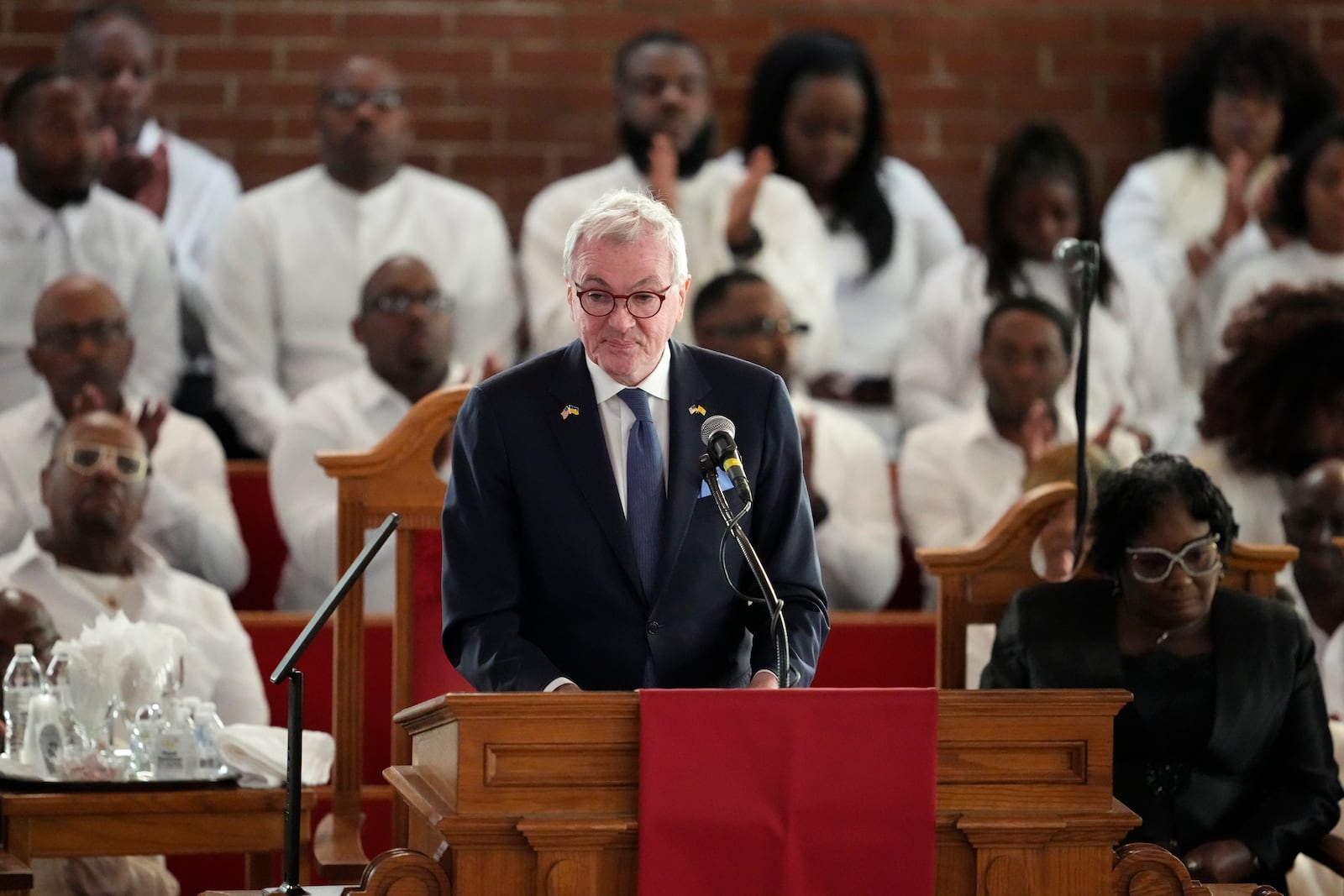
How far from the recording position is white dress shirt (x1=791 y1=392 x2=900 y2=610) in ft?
16.1

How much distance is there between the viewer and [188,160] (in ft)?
20.1

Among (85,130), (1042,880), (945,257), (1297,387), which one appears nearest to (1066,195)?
(945,257)

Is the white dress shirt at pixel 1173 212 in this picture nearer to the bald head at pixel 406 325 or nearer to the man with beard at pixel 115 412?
the bald head at pixel 406 325

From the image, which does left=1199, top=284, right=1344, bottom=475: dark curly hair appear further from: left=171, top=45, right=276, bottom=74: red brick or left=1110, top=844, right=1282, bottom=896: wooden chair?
left=171, top=45, right=276, bottom=74: red brick

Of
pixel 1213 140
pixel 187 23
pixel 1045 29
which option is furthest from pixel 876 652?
pixel 187 23

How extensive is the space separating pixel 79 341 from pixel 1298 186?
10.6 ft

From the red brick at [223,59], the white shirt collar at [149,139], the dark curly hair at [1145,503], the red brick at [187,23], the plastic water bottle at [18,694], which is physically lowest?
the plastic water bottle at [18,694]

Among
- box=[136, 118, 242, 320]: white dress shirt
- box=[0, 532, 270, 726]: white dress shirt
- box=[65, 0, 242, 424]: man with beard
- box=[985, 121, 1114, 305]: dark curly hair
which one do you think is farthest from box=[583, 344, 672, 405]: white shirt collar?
box=[136, 118, 242, 320]: white dress shirt

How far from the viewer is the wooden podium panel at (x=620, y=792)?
2.29 metres

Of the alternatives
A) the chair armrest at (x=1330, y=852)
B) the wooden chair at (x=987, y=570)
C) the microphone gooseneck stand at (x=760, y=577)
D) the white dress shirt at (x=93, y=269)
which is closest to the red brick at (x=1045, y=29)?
the white dress shirt at (x=93, y=269)

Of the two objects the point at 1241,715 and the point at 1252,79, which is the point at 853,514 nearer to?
the point at 1241,715

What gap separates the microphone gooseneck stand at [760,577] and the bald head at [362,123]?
3286 mm

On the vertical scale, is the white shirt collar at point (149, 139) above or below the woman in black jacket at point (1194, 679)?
above

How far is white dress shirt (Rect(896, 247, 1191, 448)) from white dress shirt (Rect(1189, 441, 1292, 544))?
0.63 meters
